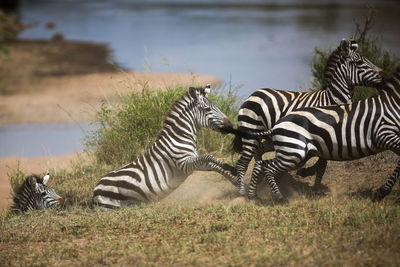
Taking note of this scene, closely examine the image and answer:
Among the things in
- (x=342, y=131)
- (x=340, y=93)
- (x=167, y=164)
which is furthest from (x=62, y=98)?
(x=342, y=131)

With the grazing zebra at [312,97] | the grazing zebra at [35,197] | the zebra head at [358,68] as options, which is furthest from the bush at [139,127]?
the zebra head at [358,68]

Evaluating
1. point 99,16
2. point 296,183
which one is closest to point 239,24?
point 99,16

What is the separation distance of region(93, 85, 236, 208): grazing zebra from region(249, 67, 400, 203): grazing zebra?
1.23 m

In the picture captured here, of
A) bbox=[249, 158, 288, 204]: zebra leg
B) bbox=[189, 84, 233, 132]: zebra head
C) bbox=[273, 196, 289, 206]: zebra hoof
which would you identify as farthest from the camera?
bbox=[189, 84, 233, 132]: zebra head

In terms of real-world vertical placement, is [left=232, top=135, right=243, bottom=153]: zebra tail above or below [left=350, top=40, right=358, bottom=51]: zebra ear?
below

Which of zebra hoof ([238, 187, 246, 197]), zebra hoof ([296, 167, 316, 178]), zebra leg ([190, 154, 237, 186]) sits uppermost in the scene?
zebra leg ([190, 154, 237, 186])

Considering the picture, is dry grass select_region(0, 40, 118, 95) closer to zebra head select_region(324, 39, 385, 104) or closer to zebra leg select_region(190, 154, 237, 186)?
zebra leg select_region(190, 154, 237, 186)

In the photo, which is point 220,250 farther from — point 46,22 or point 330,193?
point 46,22

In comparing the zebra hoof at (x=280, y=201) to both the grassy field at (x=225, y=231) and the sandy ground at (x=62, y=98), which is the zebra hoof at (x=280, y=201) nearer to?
the grassy field at (x=225, y=231)

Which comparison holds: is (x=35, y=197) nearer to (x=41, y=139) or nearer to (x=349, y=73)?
(x=349, y=73)

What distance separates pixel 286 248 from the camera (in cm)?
632

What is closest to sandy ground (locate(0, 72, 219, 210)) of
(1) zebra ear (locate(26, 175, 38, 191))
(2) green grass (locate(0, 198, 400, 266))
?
(1) zebra ear (locate(26, 175, 38, 191))

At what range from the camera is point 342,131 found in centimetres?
760

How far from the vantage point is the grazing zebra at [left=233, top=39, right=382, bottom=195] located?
841cm
